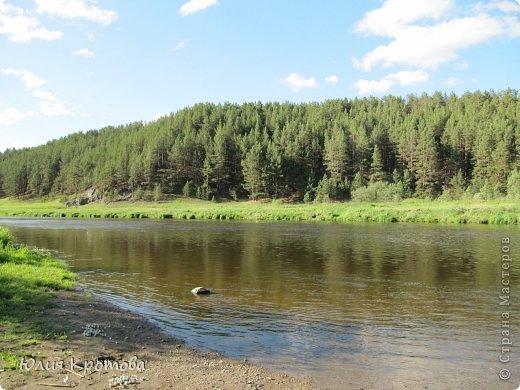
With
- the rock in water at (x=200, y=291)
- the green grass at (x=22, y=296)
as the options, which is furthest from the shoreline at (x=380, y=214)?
the green grass at (x=22, y=296)

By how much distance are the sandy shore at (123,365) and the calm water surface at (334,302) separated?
0.93 m

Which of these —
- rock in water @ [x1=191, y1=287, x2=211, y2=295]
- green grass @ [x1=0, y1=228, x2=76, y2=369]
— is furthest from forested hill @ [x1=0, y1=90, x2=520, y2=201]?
green grass @ [x1=0, y1=228, x2=76, y2=369]

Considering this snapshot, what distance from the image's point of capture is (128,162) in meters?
152

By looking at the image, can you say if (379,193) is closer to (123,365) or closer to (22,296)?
(22,296)

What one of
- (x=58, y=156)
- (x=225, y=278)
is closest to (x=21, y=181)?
(x=58, y=156)

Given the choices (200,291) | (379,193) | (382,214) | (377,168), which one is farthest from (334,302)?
(377,168)

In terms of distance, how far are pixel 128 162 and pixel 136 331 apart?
146217mm

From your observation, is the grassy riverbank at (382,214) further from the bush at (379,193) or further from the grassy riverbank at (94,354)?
the grassy riverbank at (94,354)

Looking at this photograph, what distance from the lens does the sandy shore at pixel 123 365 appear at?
9.49 m

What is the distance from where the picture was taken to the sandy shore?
9.49m

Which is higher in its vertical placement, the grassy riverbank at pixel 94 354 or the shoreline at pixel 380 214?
the shoreline at pixel 380 214

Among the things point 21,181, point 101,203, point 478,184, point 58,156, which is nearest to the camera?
point 478,184

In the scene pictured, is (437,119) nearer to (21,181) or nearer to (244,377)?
(244,377)

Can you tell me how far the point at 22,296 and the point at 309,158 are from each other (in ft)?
429
